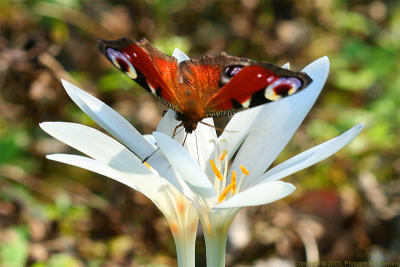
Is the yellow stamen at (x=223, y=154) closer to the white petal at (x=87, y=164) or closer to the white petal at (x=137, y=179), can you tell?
the white petal at (x=137, y=179)

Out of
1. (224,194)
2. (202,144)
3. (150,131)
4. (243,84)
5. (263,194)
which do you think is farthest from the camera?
(150,131)

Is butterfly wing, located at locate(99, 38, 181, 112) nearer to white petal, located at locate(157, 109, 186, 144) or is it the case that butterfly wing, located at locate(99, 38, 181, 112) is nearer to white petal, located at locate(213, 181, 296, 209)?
white petal, located at locate(157, 109, 186, 144)

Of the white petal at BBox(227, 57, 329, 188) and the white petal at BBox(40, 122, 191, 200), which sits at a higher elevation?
the white petal at BBox(227, 57, 329, 188)

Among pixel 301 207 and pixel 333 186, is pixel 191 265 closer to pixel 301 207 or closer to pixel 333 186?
pixel 301 207

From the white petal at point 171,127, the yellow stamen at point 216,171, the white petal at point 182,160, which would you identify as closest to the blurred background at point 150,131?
the white petal at point 171,127

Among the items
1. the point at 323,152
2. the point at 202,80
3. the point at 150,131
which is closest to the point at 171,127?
the point at 202,80

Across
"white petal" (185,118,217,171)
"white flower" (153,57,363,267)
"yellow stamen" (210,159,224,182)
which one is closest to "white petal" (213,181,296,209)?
"white flower" (153,57,363,267)

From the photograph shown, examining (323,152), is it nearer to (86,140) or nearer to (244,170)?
(244,170)
